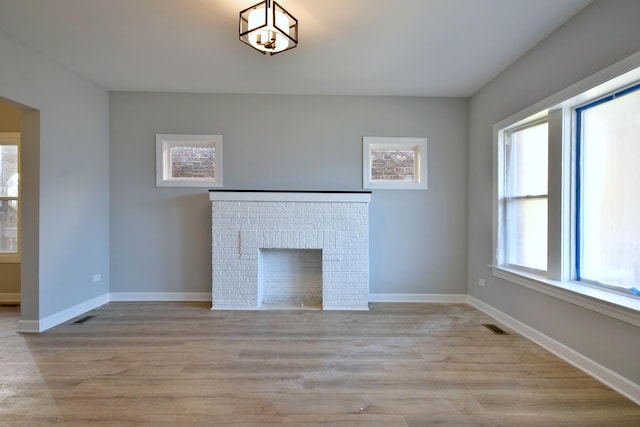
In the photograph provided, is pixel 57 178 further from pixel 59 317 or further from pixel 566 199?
pixel 566 199

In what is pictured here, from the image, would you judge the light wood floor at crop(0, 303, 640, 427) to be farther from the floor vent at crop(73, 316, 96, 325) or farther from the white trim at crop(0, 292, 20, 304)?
the white trim at crop(0, 292, 20, 304)

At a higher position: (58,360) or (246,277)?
(246,277)

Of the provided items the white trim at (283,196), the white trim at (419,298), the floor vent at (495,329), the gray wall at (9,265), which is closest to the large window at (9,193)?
the gray wall at (9,265)

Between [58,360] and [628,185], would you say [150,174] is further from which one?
[628,185]

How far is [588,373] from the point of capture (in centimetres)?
222

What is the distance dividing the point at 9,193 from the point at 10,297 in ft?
4.54

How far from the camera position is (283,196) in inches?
145

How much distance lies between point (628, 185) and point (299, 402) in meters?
2.77

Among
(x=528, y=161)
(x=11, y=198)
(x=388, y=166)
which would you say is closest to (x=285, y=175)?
(x=388, y=166)

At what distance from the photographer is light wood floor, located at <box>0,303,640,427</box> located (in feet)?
5.81

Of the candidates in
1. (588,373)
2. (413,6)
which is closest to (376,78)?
(413,6)

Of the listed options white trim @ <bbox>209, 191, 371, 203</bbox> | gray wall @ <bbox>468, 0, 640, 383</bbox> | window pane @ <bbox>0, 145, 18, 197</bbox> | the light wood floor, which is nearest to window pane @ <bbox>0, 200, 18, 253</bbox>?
window pane @ <bbox>0, 145, 18, 197</bbox>

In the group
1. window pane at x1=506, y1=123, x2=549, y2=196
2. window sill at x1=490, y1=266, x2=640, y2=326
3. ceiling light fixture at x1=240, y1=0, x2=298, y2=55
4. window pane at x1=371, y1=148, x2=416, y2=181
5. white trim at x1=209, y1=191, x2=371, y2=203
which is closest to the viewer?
window sill at x1=490, y1=266, x2=640, y2=326

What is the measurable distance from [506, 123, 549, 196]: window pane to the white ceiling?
0.80 metres
